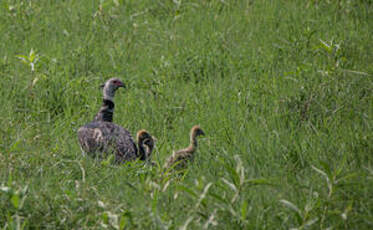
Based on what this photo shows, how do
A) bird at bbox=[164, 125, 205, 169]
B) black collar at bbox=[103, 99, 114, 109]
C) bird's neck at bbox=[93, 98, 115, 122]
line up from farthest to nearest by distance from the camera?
black collar at bbox=[103, 99, 114, 109] → bird's neck at bbox=[93, 98, 115, 122] → bird at bbox=[164, 125, 205, 169]

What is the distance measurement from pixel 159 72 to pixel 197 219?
181 inches

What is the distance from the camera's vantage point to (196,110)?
25.1 ft

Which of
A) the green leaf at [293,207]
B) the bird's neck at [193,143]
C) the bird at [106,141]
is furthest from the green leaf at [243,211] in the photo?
the bird at [106,141]

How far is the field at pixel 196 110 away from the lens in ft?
14.7

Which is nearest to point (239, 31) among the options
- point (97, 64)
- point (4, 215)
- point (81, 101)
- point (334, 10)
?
point (334, 10)

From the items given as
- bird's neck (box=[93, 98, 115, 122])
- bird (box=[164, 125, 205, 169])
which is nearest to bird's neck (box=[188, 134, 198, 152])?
bird (box=[164, 125, 205, 169])

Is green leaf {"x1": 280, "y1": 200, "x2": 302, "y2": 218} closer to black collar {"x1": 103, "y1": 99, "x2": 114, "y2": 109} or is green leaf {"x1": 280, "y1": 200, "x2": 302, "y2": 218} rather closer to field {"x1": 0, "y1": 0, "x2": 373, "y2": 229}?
field {"x1": 0, "y1": 0, "x2": 373, "y2": 229}

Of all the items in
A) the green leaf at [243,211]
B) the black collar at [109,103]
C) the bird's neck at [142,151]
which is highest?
the black collar at [109,103]

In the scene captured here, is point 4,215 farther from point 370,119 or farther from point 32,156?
point 370,119

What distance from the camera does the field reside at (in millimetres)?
4480

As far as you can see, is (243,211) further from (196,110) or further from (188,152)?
(196,110)

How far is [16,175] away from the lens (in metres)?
5.27

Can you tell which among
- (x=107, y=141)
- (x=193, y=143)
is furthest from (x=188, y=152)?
(x=107, y=141)

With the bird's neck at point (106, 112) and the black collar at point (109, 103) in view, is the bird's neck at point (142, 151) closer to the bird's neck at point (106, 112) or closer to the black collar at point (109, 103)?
the bird's neck at point (106, 112)
